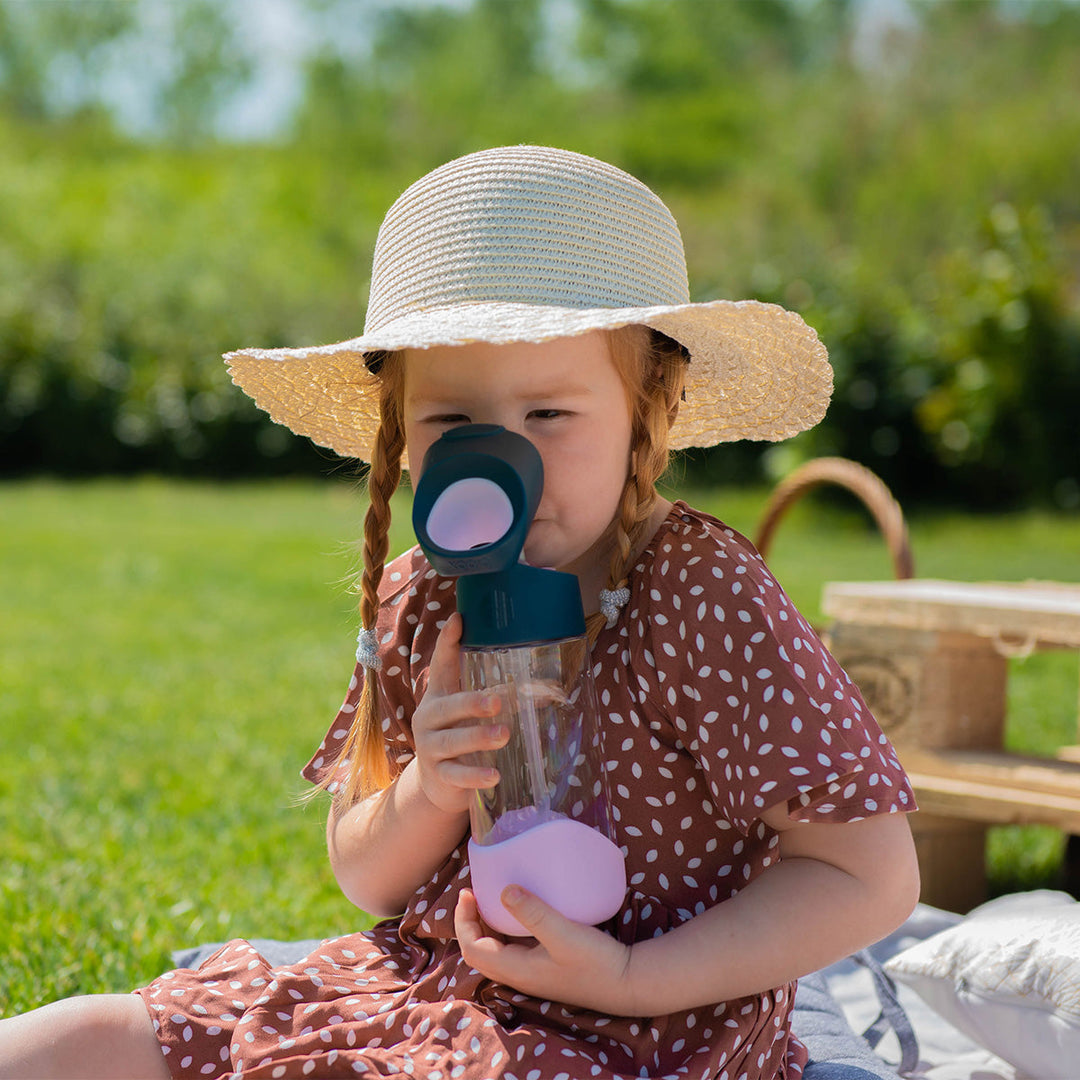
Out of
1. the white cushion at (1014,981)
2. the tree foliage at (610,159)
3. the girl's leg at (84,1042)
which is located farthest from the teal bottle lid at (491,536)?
the tree foliage at (610,159)

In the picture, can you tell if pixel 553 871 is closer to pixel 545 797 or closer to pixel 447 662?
pixel 545 797

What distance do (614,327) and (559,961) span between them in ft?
2.14

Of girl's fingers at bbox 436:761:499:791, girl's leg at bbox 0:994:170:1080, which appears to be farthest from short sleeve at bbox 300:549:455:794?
girl's leg at bbox 0:994:170:1080

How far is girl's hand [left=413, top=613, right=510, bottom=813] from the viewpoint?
1246 mm

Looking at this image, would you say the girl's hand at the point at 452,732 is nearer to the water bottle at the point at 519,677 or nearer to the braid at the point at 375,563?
the water bottle at the point at 519,677

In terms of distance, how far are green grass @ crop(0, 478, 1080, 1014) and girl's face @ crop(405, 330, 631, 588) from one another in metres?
0.62

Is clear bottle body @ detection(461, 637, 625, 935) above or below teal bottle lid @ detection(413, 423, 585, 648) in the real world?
below

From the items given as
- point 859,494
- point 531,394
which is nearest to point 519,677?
point 531,394

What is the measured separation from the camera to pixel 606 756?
1393 millimetres

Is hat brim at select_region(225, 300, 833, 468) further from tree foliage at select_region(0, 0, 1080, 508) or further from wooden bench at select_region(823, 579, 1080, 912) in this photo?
tree foliage at select_region(0, 0, 1080, 508)

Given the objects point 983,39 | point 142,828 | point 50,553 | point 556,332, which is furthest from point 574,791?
point 983,39

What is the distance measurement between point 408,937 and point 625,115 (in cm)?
3537

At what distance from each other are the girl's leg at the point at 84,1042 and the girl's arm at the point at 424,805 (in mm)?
303

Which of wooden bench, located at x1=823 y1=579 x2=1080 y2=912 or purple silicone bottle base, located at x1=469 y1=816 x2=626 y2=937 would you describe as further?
wooden bench, located at x1=823 y1=579 x2=1080 y2=912
